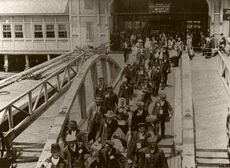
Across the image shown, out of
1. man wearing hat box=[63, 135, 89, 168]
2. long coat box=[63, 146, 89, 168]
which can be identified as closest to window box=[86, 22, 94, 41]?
man wearing hat box=[63, 135, 89, 168]

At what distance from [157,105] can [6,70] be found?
96.0 ft

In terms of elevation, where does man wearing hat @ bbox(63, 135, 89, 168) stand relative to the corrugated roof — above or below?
below

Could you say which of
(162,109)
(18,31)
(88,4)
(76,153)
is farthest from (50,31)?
(76,153)

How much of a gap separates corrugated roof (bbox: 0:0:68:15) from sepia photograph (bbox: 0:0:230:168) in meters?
0.09

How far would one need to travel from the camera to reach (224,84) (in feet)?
61.3

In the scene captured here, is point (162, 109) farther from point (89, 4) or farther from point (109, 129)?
point (89, 4)

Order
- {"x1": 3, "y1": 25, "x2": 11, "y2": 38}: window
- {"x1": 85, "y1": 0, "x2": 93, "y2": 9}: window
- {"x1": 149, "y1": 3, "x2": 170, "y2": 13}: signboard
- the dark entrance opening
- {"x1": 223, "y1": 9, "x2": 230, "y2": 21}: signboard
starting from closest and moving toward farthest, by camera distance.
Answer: {"x1": 223, "y1": 9, "x2": 230, "y2": 21}: signboard < {"x1": 85, "y1": 0, "x2": 93, "y2": 9}: window < the dark entrance opening < {"x1": 149, "y1": 3, "x2": 170, "y2": 13}: signboard < {"x1": 3, "y1": 25, "x2": 11, "y2": 38}: window

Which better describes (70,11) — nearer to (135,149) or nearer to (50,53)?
(50,53)

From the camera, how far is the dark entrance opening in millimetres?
33469

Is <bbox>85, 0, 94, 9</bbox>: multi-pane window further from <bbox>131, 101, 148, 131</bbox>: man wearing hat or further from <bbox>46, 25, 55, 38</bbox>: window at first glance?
<bbox>131, 101, 148, 131</bbox>: man wearing hat

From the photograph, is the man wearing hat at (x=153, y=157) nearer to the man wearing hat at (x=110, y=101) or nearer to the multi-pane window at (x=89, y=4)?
the man wearing hat at (x=110, y=101)

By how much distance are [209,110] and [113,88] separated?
4.61 meters

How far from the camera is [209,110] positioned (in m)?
15.8

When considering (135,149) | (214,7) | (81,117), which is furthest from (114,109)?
(214,7)
